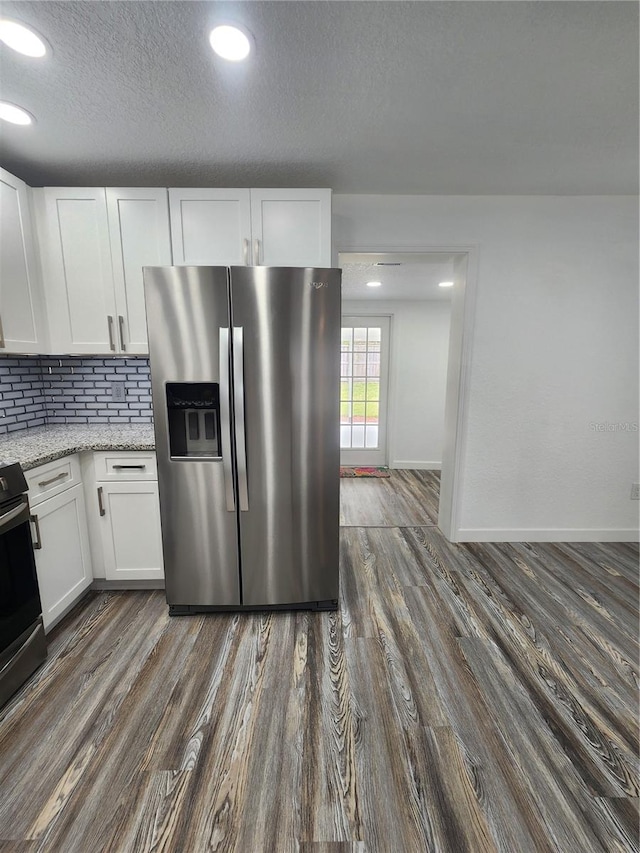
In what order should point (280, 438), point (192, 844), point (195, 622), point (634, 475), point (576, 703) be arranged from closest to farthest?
A: point (192, 844), point (576, 703), point (280, 438), point (195, 622), point (634, 475)

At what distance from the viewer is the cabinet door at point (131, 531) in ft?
6.79

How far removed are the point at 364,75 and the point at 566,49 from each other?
0.69m

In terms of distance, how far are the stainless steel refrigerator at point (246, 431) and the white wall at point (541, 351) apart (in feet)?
3.55

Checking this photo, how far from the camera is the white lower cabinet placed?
2047mm

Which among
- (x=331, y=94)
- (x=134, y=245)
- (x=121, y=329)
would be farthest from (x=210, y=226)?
(x=331, y=94)

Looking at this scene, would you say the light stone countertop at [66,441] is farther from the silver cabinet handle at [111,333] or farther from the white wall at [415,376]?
the white wall at [415,376]

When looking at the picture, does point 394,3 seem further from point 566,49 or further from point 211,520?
point 211,520

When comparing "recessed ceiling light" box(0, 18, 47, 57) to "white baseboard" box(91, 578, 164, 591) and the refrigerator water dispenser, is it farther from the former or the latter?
"white baseboard" box(91, 578, 164, 591)

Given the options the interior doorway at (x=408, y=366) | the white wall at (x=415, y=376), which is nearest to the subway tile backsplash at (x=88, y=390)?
the interior doorway at (x=408, y=366)

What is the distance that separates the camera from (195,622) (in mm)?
1989

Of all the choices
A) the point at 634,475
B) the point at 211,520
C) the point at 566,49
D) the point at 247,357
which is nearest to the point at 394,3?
the point at 566,49

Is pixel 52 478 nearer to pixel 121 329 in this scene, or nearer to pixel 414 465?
pixel 121 329

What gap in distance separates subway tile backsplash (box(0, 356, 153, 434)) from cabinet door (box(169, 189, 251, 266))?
812mm

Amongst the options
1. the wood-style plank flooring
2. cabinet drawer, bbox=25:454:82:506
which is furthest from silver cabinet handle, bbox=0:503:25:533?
the wood-style plank flooring
